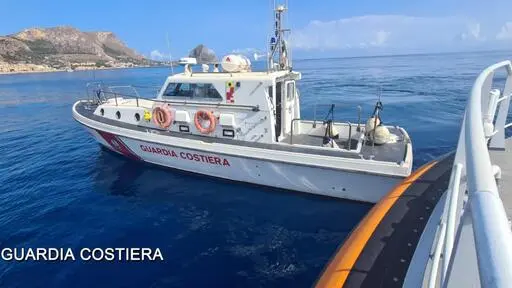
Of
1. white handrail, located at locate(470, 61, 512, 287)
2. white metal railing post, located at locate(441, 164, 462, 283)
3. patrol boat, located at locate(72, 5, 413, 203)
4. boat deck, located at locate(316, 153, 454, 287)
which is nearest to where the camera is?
white handrail, located at locate(470, 61, 512, 287)

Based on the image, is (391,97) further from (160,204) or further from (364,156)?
(160,204)

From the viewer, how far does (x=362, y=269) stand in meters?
3.32

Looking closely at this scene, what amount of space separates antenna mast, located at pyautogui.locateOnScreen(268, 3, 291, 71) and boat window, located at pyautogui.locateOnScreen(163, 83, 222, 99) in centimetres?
177

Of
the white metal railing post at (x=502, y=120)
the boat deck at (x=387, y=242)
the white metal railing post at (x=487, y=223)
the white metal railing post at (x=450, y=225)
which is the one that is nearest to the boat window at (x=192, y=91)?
the boat deck at (x=387, y=242)

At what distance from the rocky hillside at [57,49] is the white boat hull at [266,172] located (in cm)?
12716

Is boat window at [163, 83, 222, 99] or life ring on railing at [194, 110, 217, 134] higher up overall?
boat window at [163, 83, 222, 99]

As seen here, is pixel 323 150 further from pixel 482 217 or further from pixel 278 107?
pixel 482 217

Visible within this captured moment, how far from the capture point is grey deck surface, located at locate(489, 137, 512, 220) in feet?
11.6

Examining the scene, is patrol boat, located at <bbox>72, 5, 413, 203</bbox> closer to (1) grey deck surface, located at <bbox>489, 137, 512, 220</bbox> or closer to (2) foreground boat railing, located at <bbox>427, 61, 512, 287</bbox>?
(1) grey deck surface, located at <bbox>489, 137, 512, 220</bbox>

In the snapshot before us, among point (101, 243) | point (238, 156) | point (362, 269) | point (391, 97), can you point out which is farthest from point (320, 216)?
point (391, 97)

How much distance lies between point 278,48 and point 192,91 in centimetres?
278

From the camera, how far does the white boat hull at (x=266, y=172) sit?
24.7 ft

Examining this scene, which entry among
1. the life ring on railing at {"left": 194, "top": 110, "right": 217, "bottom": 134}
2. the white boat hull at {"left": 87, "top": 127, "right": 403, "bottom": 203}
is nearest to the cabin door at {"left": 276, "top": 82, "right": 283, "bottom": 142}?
the white boat hull at {"left": 87, "top": 127, "right": 403, "bottom": 203}

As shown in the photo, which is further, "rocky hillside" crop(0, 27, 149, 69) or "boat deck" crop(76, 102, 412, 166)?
"rocky hillside" crop(0, 27, 149, 69)
